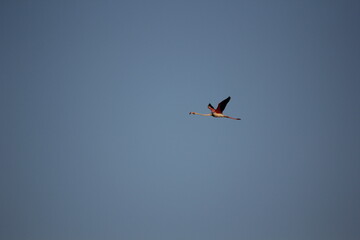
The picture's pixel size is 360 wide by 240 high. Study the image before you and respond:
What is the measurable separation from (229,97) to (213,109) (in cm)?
294

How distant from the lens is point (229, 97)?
106 feet

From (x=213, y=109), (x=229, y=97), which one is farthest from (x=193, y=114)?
(x=229, y=97)

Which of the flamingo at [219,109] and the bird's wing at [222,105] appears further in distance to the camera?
the flamingo at [219,109]

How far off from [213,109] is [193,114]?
1551mm

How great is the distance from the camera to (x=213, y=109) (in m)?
35.1

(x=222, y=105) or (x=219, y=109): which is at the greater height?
(x=222, y=105)

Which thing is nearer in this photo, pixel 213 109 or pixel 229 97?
pixel 229 97

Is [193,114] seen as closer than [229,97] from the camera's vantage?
No

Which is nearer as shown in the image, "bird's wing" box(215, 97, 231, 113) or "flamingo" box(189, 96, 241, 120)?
"bird's wing" box(215, 97, 231, 113)

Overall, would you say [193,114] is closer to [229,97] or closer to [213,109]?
[213,109]

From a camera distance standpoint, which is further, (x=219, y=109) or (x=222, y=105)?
(x=219, y=109)
